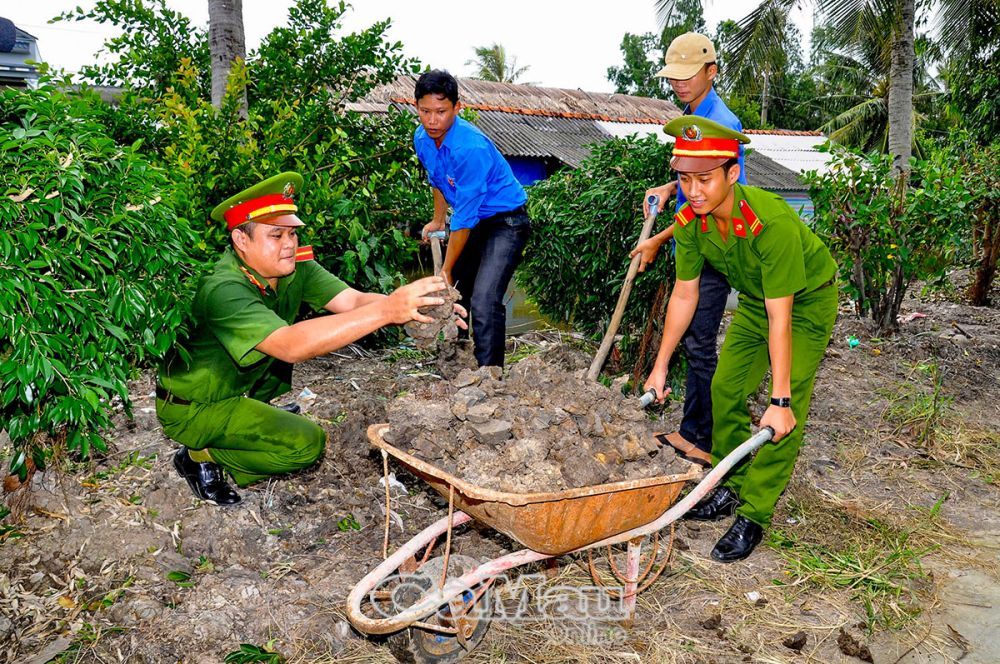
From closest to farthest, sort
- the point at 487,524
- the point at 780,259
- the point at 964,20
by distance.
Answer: the point at 487,524 → the point at 780,259 → the point at 964,20

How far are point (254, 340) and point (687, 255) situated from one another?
6.80 ft

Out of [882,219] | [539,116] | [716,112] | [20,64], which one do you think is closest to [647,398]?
[716,112]

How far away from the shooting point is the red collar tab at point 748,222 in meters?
3.37

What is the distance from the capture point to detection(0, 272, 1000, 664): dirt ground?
9.91ft

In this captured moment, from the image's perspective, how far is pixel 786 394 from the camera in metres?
3.24

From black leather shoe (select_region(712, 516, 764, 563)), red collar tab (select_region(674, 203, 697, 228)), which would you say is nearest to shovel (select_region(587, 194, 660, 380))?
red collar tab (select_region(674, 203, 697, 228))

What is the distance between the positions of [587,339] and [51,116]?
4.27 metres

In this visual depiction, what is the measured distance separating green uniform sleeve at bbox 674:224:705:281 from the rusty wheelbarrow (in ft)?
3.32

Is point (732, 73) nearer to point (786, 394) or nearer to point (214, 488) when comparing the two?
point (786, 394)

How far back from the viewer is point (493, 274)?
4.68 m

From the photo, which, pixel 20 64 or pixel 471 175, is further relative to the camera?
pixel 20 64

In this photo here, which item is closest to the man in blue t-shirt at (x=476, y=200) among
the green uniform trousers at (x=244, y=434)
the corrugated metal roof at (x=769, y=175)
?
the green uniform trousers at (x=244, y=434)

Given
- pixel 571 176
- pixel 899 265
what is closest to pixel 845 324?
pixel 899 265

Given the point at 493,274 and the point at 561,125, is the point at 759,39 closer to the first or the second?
the point at 493,274
